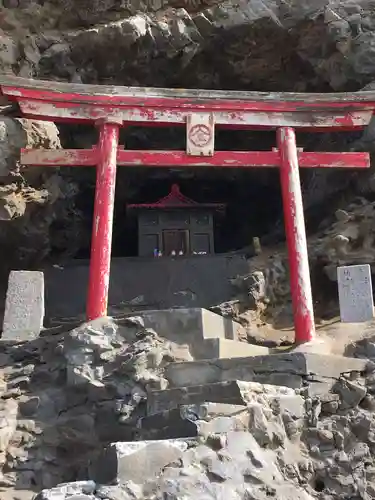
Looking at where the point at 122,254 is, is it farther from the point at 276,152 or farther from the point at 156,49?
the point at 276,152

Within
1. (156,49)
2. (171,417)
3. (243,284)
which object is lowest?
(171,417)

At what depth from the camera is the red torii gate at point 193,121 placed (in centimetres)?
910

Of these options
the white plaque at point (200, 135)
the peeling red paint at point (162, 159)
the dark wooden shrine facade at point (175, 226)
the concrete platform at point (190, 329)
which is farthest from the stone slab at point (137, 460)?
the dark wooden shrine facade at point (175, 226)

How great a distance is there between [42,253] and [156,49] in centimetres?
521

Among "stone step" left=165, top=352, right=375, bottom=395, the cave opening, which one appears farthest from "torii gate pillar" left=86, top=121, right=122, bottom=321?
the cave opening

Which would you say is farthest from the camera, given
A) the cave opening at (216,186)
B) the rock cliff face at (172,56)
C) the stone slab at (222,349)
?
the cave opening at (216,186)

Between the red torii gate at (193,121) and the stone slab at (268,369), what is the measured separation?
7.10 feet

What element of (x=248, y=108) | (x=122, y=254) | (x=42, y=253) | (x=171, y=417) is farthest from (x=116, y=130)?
(x=122, y=254)

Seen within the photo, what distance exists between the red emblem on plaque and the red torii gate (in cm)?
2

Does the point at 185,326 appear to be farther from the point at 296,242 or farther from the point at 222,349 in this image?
the point at 296,242

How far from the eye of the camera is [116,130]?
9.47m

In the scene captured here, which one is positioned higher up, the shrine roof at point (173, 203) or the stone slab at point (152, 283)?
the shrine roof at point (173, 203)

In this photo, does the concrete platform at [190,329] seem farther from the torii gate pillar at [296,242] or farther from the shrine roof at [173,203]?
the shrine roof at [173,203]

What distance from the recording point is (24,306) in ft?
26.6
